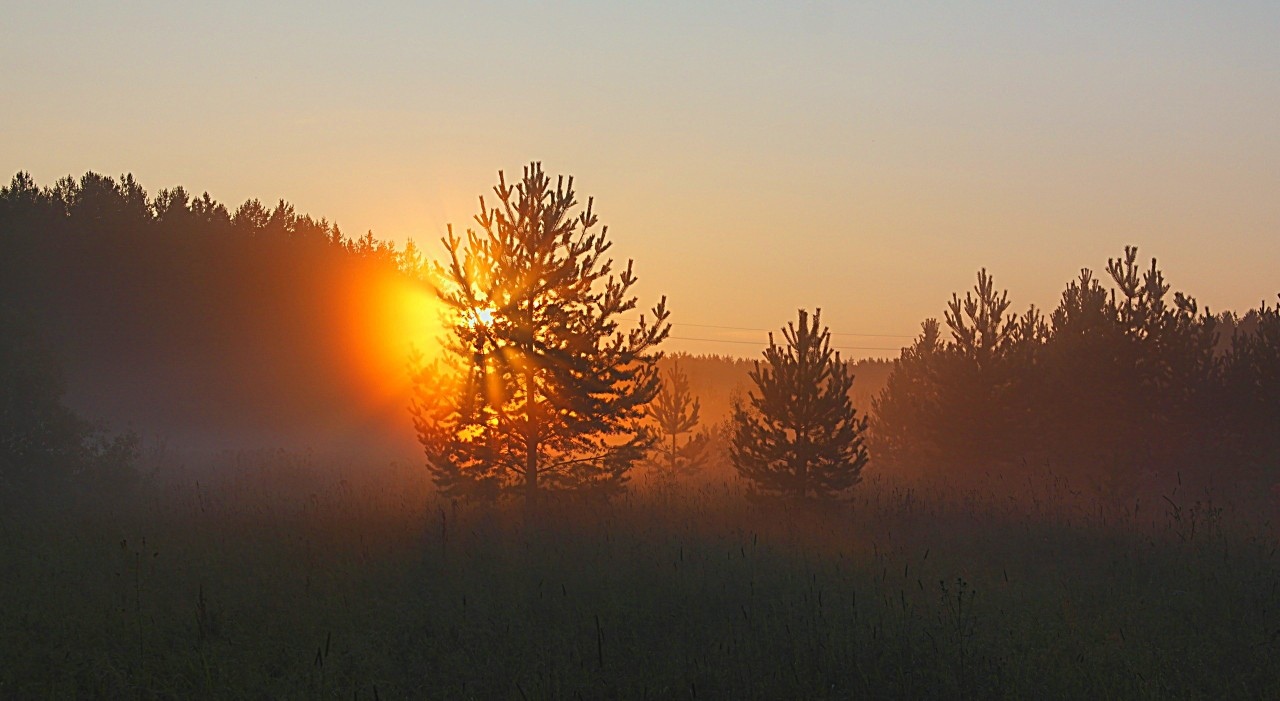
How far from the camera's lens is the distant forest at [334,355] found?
25156mm

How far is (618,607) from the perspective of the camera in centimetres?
991

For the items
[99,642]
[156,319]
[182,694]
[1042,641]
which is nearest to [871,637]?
[1042,641]

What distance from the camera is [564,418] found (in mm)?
15945

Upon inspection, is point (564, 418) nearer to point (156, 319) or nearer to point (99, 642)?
point (99, 642)

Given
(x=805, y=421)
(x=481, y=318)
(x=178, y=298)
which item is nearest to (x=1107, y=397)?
(x=805, y=421)

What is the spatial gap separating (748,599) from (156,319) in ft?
121

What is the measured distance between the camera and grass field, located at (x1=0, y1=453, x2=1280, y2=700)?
26.2 feet

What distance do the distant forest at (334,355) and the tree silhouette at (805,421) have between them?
9471 mm

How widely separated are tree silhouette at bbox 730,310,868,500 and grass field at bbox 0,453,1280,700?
0.88 metres

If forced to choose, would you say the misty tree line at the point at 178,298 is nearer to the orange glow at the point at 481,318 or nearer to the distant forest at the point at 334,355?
the distant forest at the point at 334,355

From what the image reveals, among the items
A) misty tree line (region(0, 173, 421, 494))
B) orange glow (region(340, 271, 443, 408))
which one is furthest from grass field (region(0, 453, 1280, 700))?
orange glow (region(340, 271, 443, 408))

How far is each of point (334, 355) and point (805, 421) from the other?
123 ft

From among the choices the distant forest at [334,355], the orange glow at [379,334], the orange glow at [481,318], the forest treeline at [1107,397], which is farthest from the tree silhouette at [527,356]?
the orange glow at [379,334]

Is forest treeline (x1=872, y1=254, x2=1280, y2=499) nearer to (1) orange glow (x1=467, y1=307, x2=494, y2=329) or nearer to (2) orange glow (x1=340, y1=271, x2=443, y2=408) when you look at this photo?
(1) orange glow (x1=467, y1=307, x2=494, y2=329)
